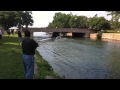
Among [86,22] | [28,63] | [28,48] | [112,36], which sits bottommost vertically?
[112,36]

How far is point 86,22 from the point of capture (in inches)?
5084

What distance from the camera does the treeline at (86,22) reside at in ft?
345

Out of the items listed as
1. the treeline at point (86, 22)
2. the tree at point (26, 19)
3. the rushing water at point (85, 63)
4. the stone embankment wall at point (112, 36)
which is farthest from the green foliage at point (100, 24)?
the rushing water at point (85, 63)

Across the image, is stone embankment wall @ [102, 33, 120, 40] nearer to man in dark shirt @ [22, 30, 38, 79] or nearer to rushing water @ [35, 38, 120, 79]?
rushing water @ [35, 38, 120, 79]

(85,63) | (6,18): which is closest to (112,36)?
(6,18)

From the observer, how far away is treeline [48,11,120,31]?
10509cm

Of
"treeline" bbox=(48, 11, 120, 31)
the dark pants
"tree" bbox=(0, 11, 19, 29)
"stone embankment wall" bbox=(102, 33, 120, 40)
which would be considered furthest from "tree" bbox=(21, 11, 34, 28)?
the dark pants

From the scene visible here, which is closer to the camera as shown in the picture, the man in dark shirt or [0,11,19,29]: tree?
the man in dark shirt

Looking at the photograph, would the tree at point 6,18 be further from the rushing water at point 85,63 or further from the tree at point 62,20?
the tree at point 62,20

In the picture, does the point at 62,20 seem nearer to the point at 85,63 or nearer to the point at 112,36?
the point at 112,36
